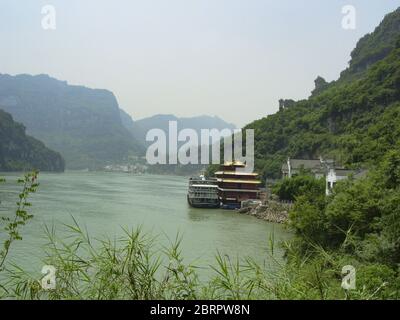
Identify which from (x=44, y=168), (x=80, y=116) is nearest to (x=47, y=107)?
(x=80, y=116)

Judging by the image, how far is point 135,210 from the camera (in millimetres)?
24266

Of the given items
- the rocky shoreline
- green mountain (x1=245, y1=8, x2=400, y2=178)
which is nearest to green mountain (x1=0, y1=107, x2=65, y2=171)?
green mountain (x1=245, y1=8, x2=400, y2=178)

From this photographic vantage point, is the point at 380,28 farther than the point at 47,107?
No

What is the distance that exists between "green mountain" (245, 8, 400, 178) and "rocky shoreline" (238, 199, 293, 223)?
4.07 metres

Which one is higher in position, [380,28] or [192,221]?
[380,28]

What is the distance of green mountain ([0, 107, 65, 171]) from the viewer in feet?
214

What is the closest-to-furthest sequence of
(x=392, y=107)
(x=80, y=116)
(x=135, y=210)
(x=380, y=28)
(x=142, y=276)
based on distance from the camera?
(x=142, y=276) → (x=135, y=210) → (x=392, y=107) → (x=380, y=28) → (x=80, y=116)

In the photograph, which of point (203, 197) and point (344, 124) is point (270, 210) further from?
point (344, 124)

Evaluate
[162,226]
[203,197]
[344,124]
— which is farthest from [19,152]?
[162,226]

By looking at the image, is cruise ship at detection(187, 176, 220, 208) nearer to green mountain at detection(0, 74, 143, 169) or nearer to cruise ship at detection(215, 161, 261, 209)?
cruise ship at detection(215, 161, 261, 209)

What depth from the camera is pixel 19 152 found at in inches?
2741

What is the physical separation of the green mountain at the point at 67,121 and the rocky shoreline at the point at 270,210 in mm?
80820
